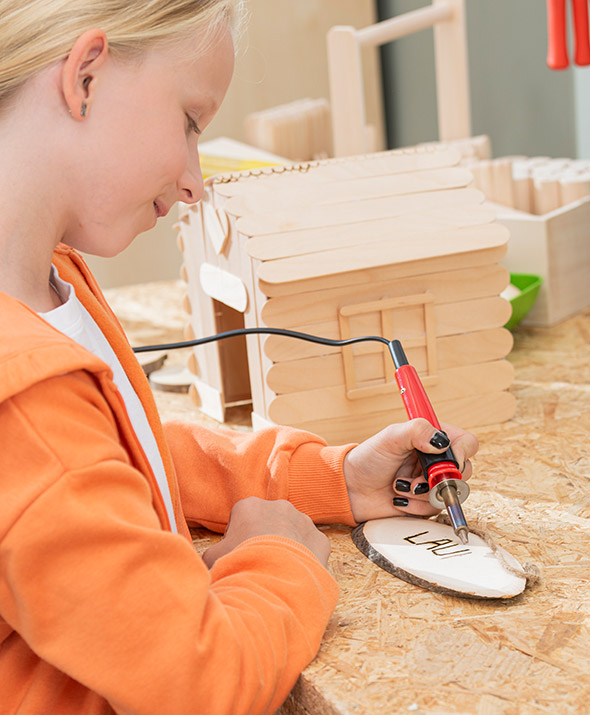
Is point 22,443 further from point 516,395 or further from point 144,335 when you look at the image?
point 144,335

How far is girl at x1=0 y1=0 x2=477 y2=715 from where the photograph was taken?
0.42 m

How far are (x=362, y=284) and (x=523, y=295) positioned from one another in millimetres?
344

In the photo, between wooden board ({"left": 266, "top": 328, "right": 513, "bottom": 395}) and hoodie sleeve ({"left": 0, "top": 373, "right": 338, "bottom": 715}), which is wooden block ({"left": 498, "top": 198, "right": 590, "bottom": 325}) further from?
hoodie sleeve ({"left": 0, "top": 373, "right": 338, "bottom": 715})

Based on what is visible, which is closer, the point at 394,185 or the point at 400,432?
the point at 400,432

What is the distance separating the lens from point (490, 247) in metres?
0.84

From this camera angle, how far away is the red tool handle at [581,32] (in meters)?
1.26

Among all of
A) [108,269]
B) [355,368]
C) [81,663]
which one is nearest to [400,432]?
[355,368]

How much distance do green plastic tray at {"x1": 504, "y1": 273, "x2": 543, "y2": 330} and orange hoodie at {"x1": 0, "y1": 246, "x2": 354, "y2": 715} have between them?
67cm

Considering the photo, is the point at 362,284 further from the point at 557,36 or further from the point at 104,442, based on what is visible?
the point at 557,36

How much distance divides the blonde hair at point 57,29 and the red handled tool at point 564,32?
3.10ft

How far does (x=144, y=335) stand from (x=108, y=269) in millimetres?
1300

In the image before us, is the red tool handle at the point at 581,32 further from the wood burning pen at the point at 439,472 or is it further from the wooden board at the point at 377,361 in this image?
the wood burning pen at the point at 439,472

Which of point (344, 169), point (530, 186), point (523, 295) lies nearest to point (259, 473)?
point (344, 169)

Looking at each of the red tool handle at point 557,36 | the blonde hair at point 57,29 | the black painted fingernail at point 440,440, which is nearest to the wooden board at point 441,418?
the black painted fingernail at point 440,440
